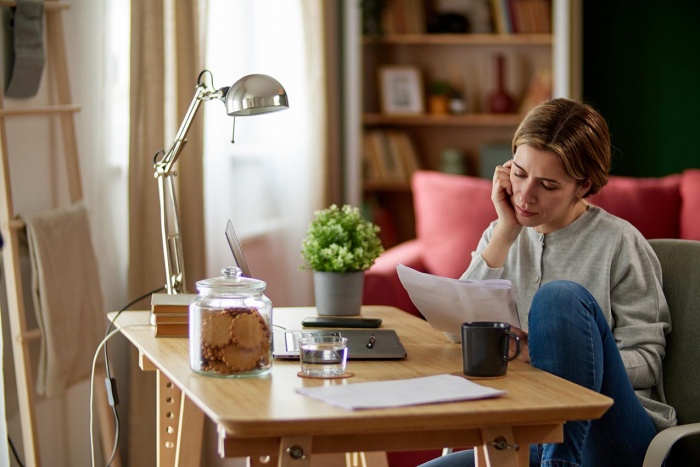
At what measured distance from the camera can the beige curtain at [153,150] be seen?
8.84 feet

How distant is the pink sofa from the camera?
3.21 m

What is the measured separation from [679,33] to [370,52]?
1.40m

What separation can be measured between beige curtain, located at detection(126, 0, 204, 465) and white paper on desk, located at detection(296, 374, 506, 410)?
1.49 m

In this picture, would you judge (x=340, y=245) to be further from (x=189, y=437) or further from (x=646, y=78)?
(x=646, y=78)

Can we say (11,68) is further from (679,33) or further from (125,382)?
(679,33)

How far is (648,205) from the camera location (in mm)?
3229

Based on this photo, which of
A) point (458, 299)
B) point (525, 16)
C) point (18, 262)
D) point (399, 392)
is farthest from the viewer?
point (525, 16)

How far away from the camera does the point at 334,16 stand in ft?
14.0

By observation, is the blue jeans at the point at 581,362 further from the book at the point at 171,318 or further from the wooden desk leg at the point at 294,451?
the book at the point at 171,318

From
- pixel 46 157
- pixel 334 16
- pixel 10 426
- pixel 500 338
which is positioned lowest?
pixel 10 426

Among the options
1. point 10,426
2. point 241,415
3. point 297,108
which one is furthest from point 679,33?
point 241,415

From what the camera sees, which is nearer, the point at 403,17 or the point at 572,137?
the point at 572,137

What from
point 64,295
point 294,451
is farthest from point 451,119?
point 294,451

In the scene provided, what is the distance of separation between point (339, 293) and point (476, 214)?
1.33 m
